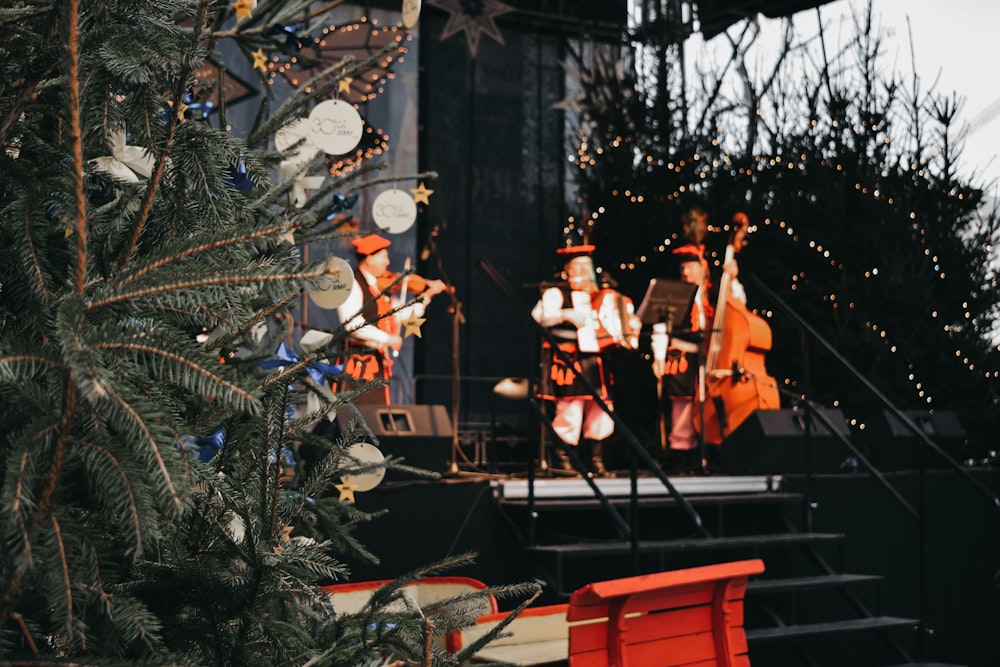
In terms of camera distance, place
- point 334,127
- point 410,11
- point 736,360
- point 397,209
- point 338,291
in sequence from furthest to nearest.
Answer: point 736,360 < point 397,209 < point 334,127 < point 338,291 < point 410,11

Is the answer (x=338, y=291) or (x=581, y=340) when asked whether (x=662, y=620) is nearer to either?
(x=338, y=291)

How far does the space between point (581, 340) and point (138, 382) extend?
6822 mm

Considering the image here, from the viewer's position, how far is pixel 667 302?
7879 mm

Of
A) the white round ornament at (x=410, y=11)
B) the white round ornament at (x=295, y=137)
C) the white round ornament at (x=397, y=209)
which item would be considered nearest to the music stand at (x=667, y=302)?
the white round ornament at (x=397, y=209)

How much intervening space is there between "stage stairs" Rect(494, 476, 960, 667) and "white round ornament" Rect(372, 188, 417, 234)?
2513mm

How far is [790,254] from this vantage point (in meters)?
9.66

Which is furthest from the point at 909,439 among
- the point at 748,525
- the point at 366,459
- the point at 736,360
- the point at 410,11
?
the point at 410,11

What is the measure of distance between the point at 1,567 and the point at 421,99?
10.0 meters

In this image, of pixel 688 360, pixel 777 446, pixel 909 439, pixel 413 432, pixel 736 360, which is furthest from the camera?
pixel 688 360

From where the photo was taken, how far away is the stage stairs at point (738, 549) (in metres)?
5.41

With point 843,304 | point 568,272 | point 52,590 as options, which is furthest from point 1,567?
point 843,304

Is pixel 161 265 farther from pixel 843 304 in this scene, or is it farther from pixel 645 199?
pixel 645 199

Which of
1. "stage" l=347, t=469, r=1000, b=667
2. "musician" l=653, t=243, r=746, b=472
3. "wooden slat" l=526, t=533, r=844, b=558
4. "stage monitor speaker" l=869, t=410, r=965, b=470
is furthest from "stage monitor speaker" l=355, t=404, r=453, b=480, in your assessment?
"stage monitor speaker" l=869, t=410, r=965, b=470

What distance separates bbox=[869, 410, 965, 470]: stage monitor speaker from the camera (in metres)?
7.43
